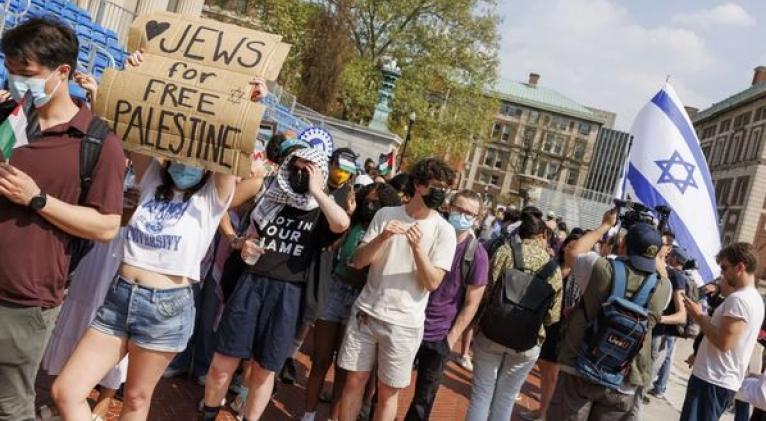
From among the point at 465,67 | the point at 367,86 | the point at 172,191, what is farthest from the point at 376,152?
the point at 172,191

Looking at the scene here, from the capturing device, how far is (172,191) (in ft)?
11.9

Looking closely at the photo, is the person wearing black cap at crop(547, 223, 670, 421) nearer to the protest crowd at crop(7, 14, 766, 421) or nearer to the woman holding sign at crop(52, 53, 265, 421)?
the protest crowd at crop(7, 14, 766, 421)

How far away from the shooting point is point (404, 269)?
454 cm

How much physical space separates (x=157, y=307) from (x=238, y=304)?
0.93 metres

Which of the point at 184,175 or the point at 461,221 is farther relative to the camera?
the point at 461,221

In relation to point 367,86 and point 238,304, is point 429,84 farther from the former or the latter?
point 238,304

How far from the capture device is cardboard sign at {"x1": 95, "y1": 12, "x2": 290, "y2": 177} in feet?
11.0

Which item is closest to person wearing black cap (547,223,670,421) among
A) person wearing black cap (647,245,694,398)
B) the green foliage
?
person wearing black cap (647,245,694,398)

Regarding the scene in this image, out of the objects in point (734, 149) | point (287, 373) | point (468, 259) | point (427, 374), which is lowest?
point (287, 373)

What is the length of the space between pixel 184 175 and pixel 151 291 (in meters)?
0.58

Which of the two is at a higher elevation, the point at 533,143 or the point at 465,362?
the point at 533,143

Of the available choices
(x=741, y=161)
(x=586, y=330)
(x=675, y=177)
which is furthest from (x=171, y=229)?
(x=741, y=161)

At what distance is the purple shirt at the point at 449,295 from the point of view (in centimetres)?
519

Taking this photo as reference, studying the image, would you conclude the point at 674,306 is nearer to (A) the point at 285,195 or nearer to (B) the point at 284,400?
(B) the point at 284,400
